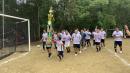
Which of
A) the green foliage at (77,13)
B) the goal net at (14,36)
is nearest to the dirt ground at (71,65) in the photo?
the goal net at (14,36)

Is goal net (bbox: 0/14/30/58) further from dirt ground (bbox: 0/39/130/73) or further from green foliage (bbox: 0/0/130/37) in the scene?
green foliage (bbox: 0/0/130/37)

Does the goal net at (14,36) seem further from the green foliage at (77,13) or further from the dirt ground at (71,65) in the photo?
the green foliage at (77,13)

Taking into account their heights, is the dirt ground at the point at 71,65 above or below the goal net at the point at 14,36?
below

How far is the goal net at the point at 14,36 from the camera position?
3139 centimetres

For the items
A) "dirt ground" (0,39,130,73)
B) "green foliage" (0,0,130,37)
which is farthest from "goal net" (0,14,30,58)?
"green foliage" (0,0,130,37)

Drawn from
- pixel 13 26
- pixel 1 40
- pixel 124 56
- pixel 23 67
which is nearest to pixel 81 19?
pixel 13 26

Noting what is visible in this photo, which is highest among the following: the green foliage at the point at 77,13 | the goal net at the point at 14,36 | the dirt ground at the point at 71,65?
the green foliage at the point at 77,13

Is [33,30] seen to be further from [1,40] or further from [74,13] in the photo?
[1,40]

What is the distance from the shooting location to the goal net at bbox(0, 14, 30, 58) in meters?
31.4

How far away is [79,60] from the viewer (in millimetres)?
24906

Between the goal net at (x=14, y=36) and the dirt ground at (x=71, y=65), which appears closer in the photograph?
the dirt ground at (x=71, y=65)

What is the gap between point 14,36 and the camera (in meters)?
33.1

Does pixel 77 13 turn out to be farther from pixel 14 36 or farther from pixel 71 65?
pixel 71 65

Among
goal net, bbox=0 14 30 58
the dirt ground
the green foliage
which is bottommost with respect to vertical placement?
the dirt ground
